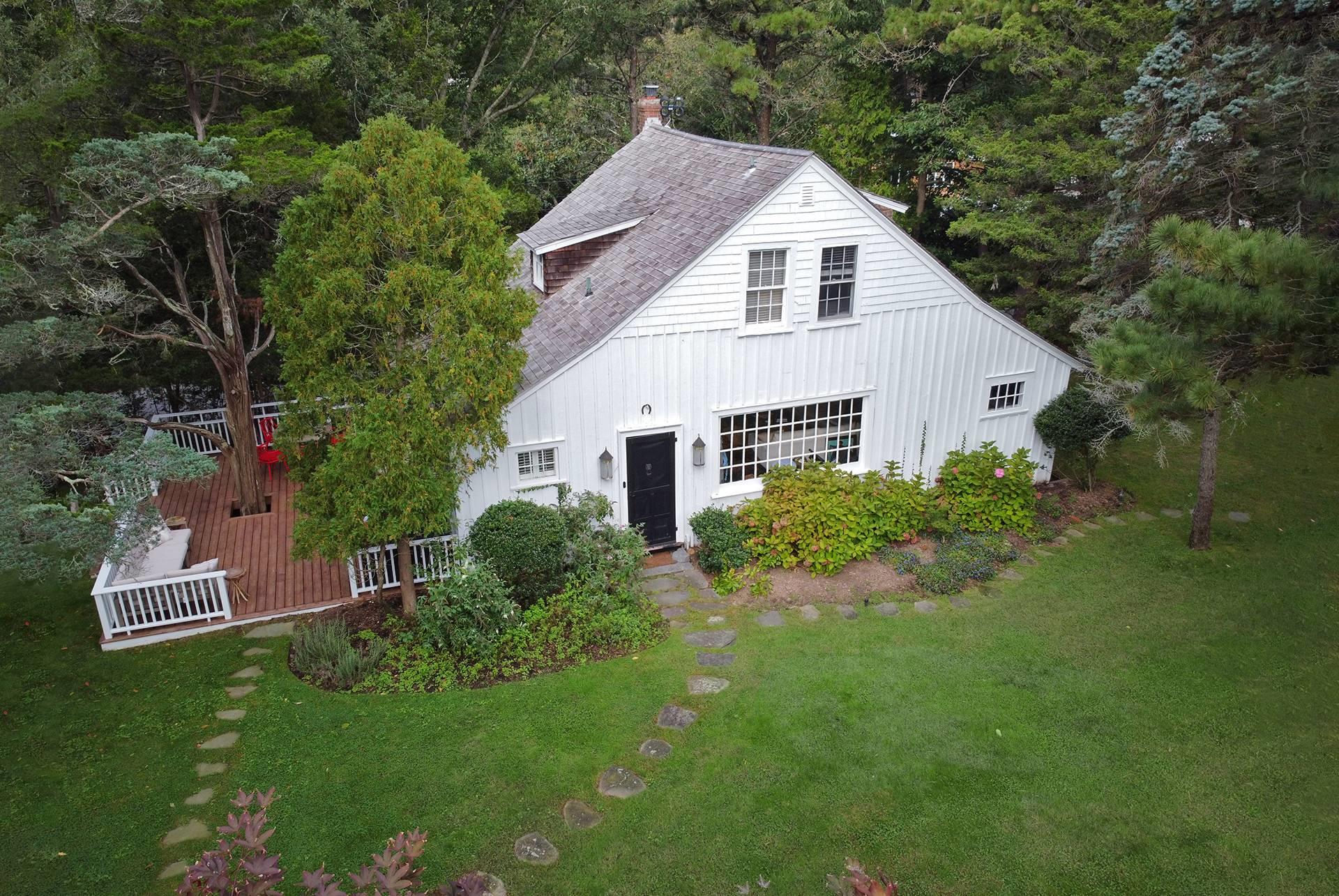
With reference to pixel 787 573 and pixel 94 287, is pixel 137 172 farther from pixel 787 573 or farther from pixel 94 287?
pixel 787 573

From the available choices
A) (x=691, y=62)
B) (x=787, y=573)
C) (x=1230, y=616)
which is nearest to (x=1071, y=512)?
(x=1230, y=616)

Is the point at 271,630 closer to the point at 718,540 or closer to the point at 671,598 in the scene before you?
the point at 671,598

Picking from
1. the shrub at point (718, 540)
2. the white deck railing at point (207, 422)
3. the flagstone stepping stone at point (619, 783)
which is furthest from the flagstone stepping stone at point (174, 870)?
the white deck railing at point (207, 422)

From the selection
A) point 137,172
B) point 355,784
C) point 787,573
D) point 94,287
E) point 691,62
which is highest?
point 691,62

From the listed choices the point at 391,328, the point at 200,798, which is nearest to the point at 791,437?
the point at 391,328

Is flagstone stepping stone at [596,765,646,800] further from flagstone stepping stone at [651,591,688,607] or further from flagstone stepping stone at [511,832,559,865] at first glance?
flagstone stepping stone at [651,591,688,607]

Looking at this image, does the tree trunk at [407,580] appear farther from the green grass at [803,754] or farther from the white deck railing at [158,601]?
the white deck railing at [158,601]

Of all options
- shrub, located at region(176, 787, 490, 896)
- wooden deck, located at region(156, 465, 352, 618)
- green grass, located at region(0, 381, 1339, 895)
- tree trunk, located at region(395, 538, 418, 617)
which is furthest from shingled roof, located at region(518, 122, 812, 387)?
shrub, located at region(176, 787, 490, 896)

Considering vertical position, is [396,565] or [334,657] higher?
[396,565]
